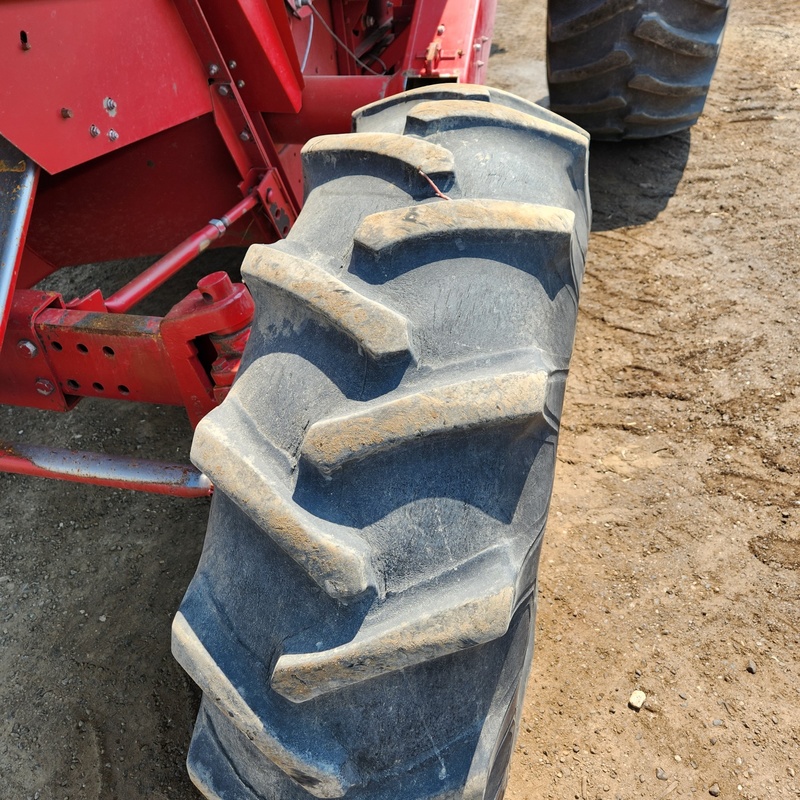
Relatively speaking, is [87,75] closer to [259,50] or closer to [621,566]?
[259,50]

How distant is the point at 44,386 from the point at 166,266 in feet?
1.23

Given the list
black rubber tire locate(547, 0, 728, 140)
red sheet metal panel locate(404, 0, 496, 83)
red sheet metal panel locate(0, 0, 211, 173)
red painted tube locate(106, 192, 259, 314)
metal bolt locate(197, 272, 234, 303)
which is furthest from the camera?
black rubber tire locate(547, 0, 728, 140)

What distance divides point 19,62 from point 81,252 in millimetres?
854

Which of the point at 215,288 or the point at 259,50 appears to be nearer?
the point at 215,288

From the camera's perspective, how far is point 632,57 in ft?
8.95

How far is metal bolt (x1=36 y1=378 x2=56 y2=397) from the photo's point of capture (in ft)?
4.94

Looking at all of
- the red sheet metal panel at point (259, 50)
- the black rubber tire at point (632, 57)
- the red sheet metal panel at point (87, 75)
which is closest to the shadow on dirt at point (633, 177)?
the black rubber tire at point (632, 57)

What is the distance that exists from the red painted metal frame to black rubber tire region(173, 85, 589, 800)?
1.25 feet

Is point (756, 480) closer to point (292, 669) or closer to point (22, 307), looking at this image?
point (292, 669)

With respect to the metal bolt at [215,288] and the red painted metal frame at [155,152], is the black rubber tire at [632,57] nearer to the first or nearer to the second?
the red painted metal frame at [155,152]

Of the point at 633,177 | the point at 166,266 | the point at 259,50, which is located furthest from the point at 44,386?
the point at 633,177

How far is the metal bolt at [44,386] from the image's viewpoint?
4.94 feet

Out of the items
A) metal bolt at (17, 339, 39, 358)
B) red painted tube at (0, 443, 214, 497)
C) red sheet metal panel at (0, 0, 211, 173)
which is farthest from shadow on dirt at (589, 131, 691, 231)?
metal bolt at (17, 339, 39, 358)

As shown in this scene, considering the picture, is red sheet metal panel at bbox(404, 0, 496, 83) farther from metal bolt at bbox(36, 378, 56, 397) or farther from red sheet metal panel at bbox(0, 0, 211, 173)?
metal bolt at bbox(36, 378, 56, 397)
